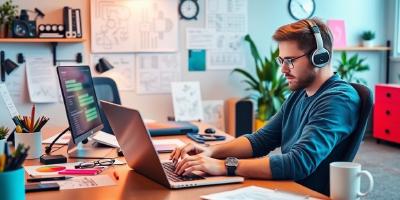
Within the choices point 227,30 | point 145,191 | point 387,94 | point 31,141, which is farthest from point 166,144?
point 387,94

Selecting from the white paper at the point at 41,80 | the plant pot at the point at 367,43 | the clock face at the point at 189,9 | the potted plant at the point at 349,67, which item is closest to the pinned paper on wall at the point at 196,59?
the clock face at the point at 189,9

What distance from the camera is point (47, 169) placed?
71.5 inches

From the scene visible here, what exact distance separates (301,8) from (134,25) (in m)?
1.86

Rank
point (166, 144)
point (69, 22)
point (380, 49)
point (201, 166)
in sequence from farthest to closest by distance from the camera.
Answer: point (380, 49) < point (69, 22) < point (166, 144) < point (201, 166)

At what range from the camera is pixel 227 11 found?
5.14 meters

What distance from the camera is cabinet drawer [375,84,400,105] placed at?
5.33 metres

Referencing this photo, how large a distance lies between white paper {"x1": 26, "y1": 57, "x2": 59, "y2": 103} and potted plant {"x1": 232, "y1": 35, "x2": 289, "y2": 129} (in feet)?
5.95

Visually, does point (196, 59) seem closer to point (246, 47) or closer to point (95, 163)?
point (246, 47)

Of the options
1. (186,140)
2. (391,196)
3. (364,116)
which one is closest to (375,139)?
(391,196)

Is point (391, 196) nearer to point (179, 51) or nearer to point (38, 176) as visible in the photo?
point (179, 51)

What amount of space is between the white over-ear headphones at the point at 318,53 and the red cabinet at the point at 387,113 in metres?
3.82

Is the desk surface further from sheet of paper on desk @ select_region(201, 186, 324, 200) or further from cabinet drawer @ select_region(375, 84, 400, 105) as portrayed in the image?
cabinet drawer @ select_region(375, 84, 400, 105)

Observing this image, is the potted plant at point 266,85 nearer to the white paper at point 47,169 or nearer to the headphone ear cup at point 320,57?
the headphone ear cup at point 320,57

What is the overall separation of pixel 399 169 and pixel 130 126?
3.54 metres
